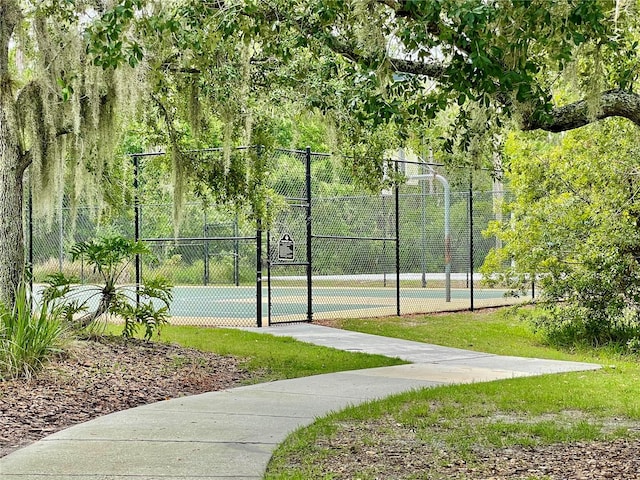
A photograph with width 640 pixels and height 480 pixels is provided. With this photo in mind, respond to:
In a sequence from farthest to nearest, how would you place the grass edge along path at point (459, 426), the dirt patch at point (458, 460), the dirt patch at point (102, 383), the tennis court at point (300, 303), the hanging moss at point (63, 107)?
the tennis court at point (300, 303) < the hanging moss at point (63, 107) < the dirt patch at point (102, 383) < the grass edge along path at point (459, 426) < the dirt patch at point (458, 460)

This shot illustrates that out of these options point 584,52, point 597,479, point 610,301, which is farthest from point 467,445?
point 610,301

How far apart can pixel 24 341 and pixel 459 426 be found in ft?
13.6

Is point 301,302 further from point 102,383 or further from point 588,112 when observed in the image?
point 588,112

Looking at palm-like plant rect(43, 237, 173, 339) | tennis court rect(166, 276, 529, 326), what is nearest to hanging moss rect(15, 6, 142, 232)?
palm-like plant rect(43, 237, 173, 339)

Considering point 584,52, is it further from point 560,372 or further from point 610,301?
point 610,301

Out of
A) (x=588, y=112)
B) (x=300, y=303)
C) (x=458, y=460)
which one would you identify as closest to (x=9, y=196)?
(x=458, y=460)

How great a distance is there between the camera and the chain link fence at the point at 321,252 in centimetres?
1797

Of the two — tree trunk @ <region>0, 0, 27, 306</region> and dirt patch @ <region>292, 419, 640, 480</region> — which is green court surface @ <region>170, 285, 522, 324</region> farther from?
dirt patch @ <region>292, 419, 640, 480</region>

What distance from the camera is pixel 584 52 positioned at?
6.84 meters

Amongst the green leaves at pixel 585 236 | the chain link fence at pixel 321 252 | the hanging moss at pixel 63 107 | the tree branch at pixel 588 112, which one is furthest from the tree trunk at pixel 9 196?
the green leaves at pixel 585 236

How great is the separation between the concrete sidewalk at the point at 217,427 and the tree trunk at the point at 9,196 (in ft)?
9.75

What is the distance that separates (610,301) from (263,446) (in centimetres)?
693

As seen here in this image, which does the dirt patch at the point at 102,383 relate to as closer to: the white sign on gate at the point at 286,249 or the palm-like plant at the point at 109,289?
the palm-like plant at the point at 109,289

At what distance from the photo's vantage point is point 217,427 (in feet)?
20.6
